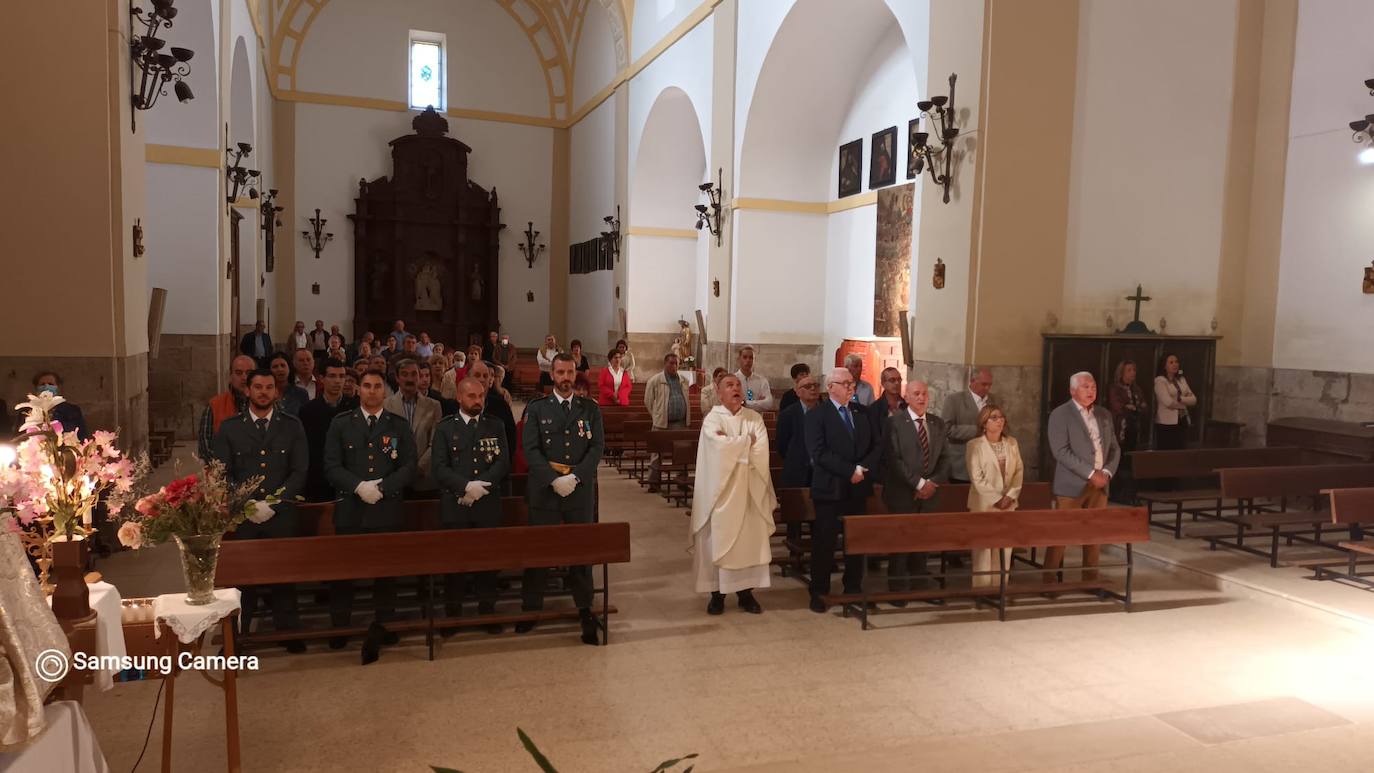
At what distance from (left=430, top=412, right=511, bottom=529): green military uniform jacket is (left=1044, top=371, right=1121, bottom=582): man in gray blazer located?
4057mm

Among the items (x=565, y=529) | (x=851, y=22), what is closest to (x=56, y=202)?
(x=565, y=529)

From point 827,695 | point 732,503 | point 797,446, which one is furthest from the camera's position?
point 797,446

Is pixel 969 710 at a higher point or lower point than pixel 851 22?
lower

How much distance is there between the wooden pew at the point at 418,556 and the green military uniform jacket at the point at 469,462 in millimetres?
501

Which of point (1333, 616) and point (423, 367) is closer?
point (1333, 616)

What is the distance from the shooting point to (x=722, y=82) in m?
15.6

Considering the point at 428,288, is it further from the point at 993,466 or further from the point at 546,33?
the point at 993,466

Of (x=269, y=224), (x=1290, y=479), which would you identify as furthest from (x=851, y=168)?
(x=269, y=224)

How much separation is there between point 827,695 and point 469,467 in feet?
8.54

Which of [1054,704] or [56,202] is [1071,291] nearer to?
[1054,704]

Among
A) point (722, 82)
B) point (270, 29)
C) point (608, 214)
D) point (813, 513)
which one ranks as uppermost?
point (270, 29)

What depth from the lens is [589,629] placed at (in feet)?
18.7

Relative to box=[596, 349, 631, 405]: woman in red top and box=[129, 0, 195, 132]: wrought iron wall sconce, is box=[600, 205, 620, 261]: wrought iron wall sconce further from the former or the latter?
box=[129, 0, 195, 132]: wrought iron wall sconce

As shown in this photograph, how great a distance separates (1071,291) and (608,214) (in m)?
14.0
